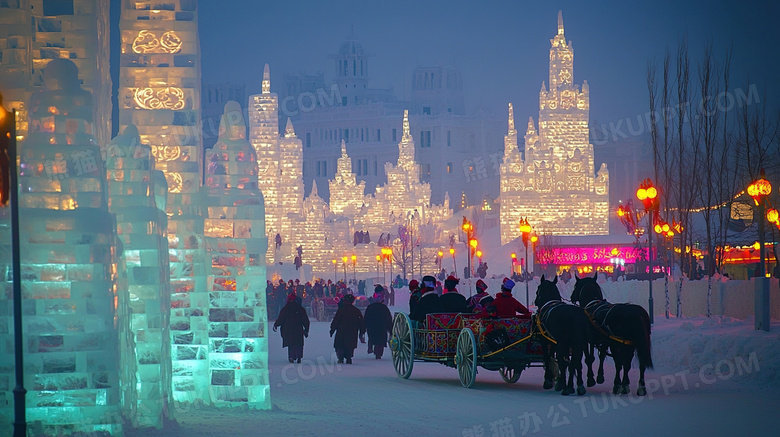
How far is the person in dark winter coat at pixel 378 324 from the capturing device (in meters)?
22.1

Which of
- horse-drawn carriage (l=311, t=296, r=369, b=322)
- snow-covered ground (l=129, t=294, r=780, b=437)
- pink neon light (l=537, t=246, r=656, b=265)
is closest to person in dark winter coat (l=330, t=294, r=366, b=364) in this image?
snow-covered ground (l=129, t=294, r=780, b=437)

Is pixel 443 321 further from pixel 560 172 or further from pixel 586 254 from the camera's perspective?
pixel 560 172

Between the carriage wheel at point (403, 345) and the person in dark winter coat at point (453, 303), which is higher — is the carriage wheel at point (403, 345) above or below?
below

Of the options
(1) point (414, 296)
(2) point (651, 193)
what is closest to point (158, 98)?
(1) point (414, 296)

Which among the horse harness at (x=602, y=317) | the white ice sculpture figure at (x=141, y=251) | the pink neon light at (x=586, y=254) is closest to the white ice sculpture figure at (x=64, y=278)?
the white ice sculpture figure at (x=141, y=251)

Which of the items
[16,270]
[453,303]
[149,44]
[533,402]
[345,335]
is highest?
[149,44]

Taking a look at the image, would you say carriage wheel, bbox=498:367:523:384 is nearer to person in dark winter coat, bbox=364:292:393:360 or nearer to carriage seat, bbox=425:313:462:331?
carriage seat, bbox=425:313:462:331

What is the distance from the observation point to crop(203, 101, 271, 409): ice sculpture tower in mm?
14070

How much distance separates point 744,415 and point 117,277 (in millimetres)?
6858

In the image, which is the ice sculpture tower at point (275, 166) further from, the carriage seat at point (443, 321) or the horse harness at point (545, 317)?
the horse harness at point (545, 317)

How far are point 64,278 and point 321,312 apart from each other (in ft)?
88.4

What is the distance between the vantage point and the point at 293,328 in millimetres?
20984

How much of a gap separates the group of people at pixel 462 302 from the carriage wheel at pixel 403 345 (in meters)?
0.20

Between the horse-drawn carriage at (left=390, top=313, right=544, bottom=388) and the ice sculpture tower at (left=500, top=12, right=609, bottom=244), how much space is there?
1765 inches
